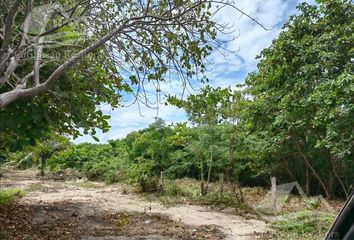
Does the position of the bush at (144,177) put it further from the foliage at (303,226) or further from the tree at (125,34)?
Answer: the tree at (125,34)

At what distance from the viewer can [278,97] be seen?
11.1 m

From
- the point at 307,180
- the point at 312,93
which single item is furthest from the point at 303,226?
the point at 307,180

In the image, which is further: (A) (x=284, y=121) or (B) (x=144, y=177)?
(B) (x=144, y=177)

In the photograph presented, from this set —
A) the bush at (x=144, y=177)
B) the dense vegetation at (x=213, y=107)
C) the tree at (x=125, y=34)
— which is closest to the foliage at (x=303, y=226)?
the dense vegetation at (x=213, y=107)

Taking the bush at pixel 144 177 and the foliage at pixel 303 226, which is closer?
the foliage at pixel 303 226

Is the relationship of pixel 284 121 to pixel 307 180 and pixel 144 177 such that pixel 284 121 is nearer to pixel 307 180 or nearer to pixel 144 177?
pixel 307 180

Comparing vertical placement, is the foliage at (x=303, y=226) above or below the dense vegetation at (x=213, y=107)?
below

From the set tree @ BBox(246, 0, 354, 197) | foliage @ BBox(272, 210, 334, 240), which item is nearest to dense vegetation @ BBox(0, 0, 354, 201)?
tree @ BBox(246, 0, 354, 197)

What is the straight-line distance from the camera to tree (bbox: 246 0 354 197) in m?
8.88

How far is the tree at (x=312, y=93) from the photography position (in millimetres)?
8875

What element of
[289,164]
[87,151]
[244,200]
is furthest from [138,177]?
[87,151]

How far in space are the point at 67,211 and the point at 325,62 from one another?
303 inches

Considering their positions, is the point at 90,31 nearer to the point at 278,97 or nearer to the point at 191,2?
the point at 191,2

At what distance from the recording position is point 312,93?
954 cm
